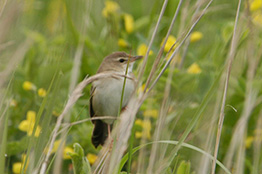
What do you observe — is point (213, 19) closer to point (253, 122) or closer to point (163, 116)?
point (253, 122)

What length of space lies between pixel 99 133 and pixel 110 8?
44.1 inches

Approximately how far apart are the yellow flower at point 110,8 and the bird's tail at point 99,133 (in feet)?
3.06

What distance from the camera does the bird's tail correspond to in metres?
2.92

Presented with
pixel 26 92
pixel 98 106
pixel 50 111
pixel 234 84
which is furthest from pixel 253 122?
pixel 50 111

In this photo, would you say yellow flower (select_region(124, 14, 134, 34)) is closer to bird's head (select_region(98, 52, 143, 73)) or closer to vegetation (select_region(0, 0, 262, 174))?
vegetation (select_region(0, 0, 262, 174))

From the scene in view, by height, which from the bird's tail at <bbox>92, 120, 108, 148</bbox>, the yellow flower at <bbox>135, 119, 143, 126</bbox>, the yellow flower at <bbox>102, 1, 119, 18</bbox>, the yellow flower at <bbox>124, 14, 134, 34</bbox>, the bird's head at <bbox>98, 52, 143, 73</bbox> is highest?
the yellow flower at <bbox>102, 1, 119, 18</bbox>

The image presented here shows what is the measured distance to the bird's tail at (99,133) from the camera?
2.92m

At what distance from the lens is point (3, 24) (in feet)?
6.59

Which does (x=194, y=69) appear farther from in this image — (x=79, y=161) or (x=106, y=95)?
(x=79, y=161)

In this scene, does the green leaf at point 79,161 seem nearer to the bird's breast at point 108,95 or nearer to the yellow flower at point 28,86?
the bird's breast at point 108,95

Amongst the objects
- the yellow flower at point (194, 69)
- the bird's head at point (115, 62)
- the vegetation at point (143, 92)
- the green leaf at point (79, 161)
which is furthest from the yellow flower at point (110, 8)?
the green leaf at point (79, 161)

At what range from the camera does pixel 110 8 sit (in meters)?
3.74

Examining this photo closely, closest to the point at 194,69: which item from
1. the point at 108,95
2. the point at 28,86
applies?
the point at 108,95

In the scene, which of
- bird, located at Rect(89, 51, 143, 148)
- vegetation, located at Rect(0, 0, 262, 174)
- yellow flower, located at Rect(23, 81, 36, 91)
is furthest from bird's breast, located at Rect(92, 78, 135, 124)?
yellow flower, located at Rect(23, 81, 36, 91)
